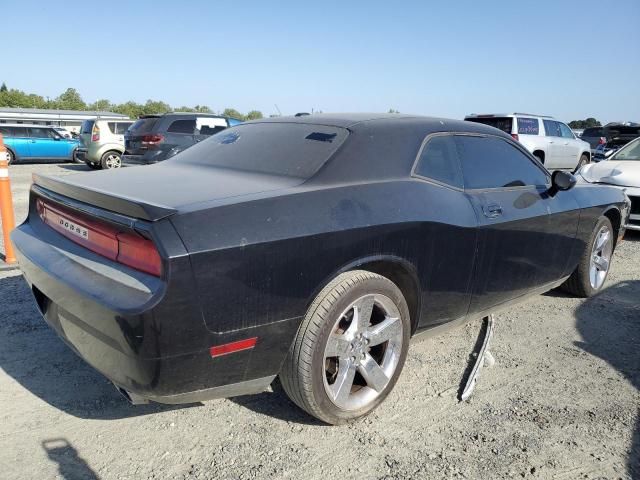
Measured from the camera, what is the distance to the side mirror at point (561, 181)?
3639 mm

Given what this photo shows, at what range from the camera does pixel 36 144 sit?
1767 centimetres

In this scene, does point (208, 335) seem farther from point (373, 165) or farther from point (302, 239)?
point (373, 165)

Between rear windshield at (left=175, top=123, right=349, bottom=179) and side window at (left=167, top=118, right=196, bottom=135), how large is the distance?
→ 8749mm

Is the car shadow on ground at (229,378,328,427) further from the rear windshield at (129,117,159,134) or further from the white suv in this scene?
Result: the white suv

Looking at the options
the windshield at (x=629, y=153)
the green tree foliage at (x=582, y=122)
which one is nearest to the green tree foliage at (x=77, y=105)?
the green tree foliage at (x=582, y=122)

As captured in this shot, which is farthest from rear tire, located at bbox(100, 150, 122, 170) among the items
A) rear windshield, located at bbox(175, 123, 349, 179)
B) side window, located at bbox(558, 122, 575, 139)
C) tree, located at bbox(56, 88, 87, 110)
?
tree, located at bbox(56, 88, 87, 110)

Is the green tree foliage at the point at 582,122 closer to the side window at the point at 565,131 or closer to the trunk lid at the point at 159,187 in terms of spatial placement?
the side window at the point at 565,131

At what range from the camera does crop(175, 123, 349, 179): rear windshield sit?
2.72m

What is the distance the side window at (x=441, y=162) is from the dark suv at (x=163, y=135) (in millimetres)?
8921

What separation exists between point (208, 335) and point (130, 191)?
0.83 meters

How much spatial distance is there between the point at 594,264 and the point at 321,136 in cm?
302

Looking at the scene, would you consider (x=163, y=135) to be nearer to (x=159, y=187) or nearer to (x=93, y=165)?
(x=93, y=165)

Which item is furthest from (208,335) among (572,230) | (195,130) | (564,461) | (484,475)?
(195,130)

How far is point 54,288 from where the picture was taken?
2320 millimetres
